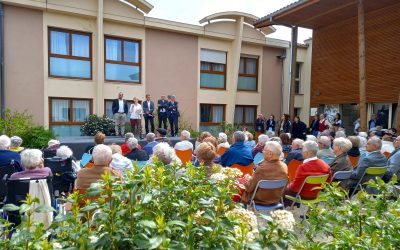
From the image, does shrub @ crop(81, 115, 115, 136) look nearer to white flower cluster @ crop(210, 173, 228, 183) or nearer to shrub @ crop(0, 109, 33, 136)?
shrub @ crop(0, 109, 33, 136)

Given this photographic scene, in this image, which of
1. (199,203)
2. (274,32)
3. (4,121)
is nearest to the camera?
(199,203)

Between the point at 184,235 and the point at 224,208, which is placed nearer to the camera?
the point at 184,235

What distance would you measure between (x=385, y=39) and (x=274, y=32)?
6.00m

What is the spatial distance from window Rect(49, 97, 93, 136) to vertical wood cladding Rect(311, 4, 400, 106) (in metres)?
10.6

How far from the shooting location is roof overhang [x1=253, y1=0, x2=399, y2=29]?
11773 mm

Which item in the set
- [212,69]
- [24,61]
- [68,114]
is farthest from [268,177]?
[212,69]

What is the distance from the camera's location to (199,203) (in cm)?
141

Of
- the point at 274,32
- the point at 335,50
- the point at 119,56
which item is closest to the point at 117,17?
the point at 119,56

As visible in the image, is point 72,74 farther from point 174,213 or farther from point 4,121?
point 174,213

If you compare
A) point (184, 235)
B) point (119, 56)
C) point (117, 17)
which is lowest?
point (184, 235)

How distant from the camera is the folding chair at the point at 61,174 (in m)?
4.65

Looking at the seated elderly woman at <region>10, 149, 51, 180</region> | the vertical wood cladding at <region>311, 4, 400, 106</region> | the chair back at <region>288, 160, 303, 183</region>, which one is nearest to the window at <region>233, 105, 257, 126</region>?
the vertical wood cladding at <region>311, 4, 400, 106</region>

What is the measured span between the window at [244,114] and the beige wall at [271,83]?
594 millimetres

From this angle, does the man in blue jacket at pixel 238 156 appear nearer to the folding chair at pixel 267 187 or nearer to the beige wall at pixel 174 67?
the folding chair at pixel 267 187
